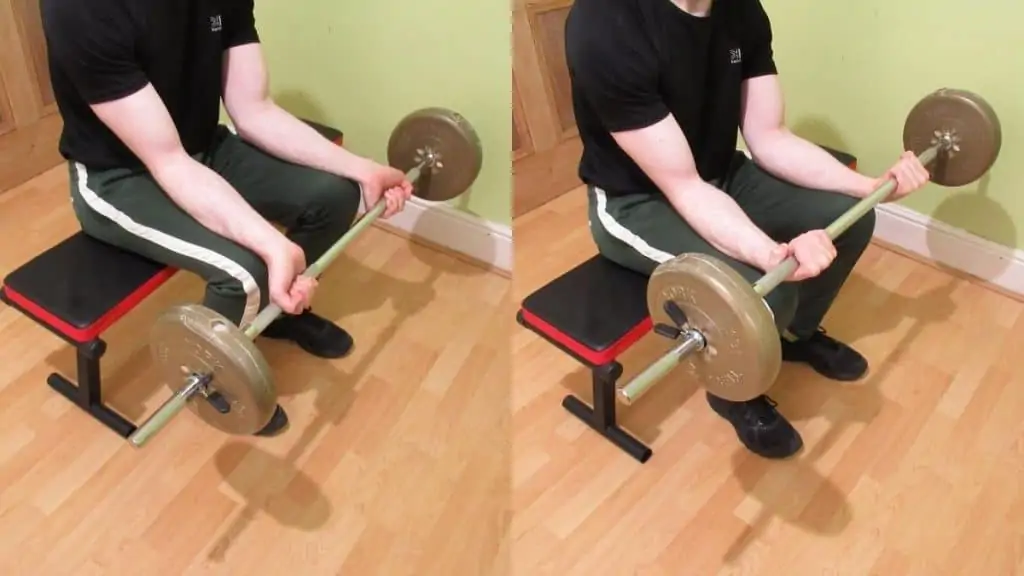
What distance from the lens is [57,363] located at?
158cm

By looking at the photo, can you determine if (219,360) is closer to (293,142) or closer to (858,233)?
(293,142)

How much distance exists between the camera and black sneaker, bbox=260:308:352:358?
1558 mm

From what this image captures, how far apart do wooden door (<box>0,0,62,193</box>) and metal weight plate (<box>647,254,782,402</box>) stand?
1.00 metres

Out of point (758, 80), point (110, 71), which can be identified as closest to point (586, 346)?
point (758, 80)

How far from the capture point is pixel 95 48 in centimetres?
117

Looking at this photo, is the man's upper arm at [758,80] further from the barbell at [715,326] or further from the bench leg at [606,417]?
the bench leg at [606,417]

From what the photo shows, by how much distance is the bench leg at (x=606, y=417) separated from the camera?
143 centimetres

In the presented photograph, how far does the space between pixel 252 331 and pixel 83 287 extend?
0.43 meters

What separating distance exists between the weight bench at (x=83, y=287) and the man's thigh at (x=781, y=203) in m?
0.66

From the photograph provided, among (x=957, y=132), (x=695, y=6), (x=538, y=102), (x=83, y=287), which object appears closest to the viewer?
(x=538, y=102)

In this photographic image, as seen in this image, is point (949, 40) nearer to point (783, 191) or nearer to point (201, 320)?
point (783, 191)

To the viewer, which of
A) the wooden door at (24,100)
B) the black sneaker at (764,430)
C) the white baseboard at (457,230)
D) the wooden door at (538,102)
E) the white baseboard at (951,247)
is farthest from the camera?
the white baseboard at (951,247)

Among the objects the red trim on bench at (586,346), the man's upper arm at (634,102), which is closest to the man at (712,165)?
the man's upper arm at (634,102)

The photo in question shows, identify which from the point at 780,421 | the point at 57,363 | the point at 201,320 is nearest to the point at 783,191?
the point at 780,421
